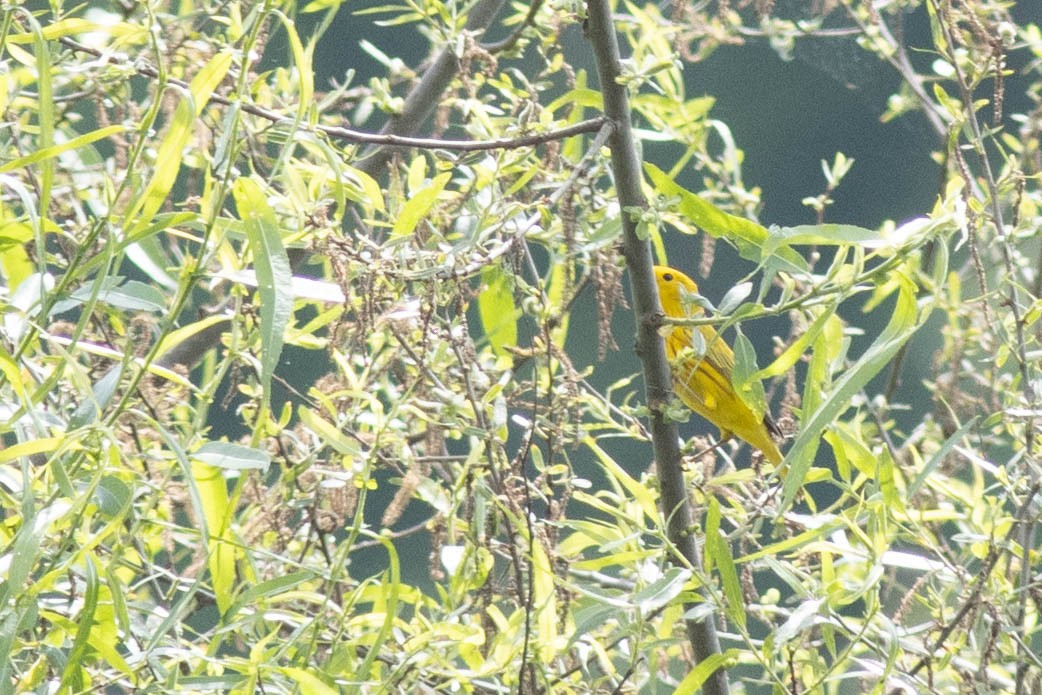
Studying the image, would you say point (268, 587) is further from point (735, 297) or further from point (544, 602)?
point (735, 297)

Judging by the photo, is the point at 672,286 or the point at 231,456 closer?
the point at 231,456

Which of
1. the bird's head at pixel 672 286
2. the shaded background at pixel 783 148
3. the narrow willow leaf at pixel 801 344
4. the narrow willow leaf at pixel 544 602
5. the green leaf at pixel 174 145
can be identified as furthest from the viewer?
the shaded background at pixel 783 148

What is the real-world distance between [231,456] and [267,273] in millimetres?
154

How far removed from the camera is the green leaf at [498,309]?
1.11 m

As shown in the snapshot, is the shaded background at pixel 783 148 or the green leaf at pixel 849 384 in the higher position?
the green leaf at pixel 849 384

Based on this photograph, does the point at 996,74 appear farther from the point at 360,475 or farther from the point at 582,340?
the point at 582,340

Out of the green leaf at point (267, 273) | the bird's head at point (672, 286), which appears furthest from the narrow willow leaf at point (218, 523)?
the bird's head at point (672, 286)

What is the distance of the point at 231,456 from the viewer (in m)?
0.81

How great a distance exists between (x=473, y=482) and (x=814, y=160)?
2.76 meters

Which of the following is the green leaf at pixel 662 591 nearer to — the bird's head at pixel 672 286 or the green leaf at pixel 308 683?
the green leaf at pixel 308 683

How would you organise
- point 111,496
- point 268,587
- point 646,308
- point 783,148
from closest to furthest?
point 111,496 → point 268,587 → point 646,308 → point 783,148

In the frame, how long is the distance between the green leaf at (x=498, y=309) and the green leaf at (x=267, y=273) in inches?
14.0

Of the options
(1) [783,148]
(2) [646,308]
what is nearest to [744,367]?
(2) [646,308]

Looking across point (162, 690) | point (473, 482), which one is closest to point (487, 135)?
point (473, 482)
